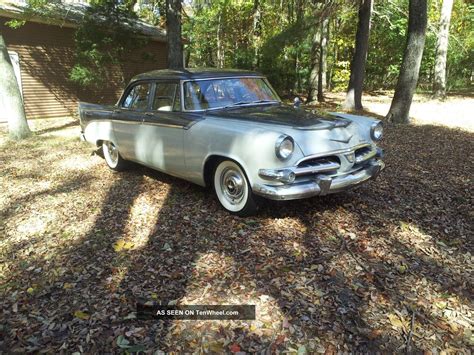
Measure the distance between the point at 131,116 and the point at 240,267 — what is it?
3.12 metres

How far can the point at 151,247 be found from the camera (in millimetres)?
3990

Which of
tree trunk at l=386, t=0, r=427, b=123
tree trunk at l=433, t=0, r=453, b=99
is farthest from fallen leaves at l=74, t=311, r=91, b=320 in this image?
tree trunk at l=433, t=0, r=453, b=99

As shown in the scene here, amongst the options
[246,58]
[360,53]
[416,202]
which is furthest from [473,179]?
[246,58]

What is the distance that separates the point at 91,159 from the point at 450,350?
6.91 metres

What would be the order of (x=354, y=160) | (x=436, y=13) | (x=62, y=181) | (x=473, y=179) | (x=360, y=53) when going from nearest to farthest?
(x=354, y=160)
(x=473, y=179)
(x=62, y=181)
(x=360, y=53)
(x=436, y=13)

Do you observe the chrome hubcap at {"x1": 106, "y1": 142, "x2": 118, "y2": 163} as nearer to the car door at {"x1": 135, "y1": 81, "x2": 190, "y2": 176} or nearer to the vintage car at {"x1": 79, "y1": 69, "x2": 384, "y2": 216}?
the vintage car at {"x1": 79, "y1": 69, "x2": 384, "y2": 216}

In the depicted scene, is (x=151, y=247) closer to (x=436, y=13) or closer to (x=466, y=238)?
(x=466, y=238)

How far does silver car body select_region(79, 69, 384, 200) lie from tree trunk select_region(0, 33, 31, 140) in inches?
223

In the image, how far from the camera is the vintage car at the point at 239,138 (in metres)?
3.93

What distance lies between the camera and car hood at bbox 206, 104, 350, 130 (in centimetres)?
418

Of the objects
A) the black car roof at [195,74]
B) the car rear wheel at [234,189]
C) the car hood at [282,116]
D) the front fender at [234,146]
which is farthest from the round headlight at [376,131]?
the black car roof at [195,74]

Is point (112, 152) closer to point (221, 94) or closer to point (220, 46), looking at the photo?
point (221, 94)

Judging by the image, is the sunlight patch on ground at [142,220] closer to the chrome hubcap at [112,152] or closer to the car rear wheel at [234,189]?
the car rear wheel at [234,189]

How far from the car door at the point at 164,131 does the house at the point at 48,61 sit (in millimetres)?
8597
